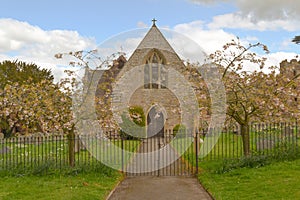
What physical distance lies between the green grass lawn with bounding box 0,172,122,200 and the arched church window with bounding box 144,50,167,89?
51.3 feet

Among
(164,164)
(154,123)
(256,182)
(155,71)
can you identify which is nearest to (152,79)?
(155,71)

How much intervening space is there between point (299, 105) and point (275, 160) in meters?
2.10

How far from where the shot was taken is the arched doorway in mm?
26203

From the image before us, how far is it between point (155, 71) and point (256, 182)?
18.3 m

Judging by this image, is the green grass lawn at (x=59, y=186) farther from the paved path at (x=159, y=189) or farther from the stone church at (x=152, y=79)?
the stone church at (x=152, y=79)

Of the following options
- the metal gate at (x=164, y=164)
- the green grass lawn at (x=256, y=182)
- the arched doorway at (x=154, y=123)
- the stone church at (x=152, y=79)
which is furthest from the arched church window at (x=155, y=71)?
the green grass lawn at (x=256, y=182)

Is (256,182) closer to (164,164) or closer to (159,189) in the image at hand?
(159,189)

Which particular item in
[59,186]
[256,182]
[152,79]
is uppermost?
[152,79]

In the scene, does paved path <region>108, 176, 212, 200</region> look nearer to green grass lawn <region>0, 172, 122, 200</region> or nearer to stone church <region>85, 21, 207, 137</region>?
green grass lawn <region>0, 172, 122, 200</region>

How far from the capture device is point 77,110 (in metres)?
11.5

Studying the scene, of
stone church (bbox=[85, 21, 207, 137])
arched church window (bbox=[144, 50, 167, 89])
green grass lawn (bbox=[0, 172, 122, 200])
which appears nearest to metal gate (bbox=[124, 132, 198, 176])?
green grass lawn (bbox=[0, 172, 122, 200])

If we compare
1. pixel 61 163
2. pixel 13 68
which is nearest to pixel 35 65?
pixel 13 68

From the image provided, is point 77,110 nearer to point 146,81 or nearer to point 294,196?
point 294,196

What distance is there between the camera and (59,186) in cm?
955
